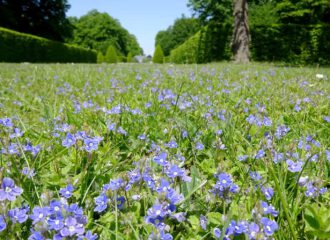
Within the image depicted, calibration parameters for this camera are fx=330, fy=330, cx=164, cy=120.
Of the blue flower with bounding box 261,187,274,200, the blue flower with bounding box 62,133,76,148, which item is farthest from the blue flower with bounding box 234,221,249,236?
the blue flower with bounding box 62,133,76,148

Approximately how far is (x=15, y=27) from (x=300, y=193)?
4211 cm

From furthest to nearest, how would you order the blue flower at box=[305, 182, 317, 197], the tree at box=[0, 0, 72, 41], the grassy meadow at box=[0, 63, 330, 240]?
the tree at box=[0, 0, 72, 41] < the blue flower at box=[305, 182, 317, 197] < the grassy meadow at box=[0, 63, 330, 240]

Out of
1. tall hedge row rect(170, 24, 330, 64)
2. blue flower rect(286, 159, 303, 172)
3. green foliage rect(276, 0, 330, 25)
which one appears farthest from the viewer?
green foliage rect(276, 0, 330, 25)

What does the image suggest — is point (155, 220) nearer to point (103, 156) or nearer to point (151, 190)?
point (151, 190)

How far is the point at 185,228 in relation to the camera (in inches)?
51.4

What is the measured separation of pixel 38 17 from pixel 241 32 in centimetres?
3069

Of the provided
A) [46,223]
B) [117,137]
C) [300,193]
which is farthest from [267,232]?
[117,137]

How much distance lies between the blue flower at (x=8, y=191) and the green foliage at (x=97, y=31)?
73362 mm

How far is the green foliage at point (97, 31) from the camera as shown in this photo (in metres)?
74.2

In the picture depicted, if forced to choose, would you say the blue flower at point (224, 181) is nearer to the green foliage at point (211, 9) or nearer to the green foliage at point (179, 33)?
the green foliage at point (211, 9)

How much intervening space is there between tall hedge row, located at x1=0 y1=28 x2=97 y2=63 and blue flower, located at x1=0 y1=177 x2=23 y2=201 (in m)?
20.8

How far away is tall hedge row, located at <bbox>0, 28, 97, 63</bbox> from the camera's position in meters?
20.0

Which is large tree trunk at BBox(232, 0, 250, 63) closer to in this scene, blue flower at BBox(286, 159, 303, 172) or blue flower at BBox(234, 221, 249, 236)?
blue flower at BBox(286, 159, 303, 172)

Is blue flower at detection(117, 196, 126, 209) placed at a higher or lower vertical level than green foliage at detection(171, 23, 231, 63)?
lower
